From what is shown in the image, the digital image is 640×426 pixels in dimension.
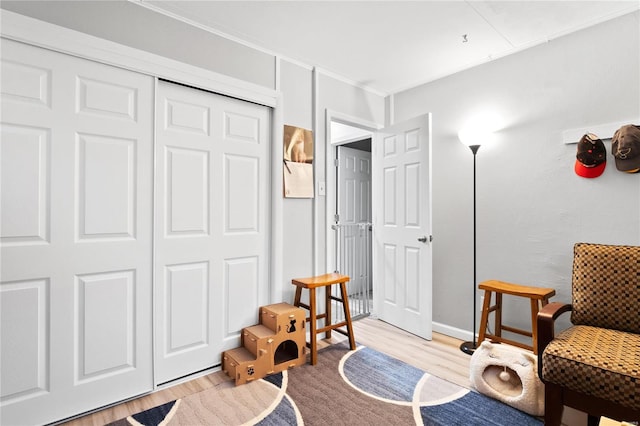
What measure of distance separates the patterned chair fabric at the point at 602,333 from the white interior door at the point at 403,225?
3.70 feet

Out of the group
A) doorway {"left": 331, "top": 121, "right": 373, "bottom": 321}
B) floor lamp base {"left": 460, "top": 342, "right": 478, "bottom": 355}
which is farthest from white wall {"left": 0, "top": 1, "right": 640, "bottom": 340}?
doorway {"left": 331, "top": 121, "right": 373, "bottom": 321}

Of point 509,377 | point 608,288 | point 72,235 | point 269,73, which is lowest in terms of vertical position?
point 509,377

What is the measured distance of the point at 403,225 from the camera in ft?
10.3

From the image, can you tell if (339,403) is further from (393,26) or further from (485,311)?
(393,26)

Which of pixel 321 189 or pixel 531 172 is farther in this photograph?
pixel 321 189

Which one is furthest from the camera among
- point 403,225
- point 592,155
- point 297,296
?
point 403,225

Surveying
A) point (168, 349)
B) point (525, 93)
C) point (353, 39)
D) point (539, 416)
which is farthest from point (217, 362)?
point (525, 93)

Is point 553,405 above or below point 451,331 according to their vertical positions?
above

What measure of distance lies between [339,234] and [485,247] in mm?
1883

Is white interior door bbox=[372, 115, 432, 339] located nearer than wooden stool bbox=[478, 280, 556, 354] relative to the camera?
No

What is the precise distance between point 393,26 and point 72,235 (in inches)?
94.7

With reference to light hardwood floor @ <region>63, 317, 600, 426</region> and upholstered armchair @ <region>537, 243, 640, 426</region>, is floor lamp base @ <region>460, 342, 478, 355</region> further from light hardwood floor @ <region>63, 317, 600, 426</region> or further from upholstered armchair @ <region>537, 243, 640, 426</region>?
upholstered armchair @ <region>537, 243, 640, 426</region>

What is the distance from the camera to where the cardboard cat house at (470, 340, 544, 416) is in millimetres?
1815

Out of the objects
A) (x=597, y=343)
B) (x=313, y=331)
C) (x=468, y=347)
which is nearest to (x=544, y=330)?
(x=597, y=343)
